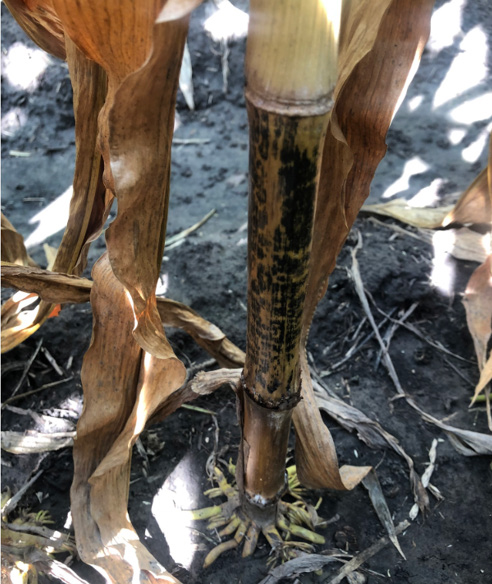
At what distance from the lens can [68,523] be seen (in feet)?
3.07

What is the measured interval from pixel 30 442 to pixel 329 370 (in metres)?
→ 0.60

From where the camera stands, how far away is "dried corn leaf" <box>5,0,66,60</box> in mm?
624

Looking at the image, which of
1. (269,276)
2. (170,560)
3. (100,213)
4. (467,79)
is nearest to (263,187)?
(269,276)

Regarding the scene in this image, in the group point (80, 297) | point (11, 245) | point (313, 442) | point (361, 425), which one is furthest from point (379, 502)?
point (11, 245)

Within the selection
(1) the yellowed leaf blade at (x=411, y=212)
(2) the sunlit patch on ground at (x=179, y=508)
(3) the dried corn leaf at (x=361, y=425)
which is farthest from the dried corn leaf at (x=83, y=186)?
(1) the yellowed leaf blade at (x=411, y=212)

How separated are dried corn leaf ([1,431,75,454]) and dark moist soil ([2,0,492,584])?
3 centimetres

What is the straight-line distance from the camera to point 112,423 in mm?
821

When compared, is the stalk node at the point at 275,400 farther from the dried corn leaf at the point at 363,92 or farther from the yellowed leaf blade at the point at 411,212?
the yellowed leaf blade at the point at 411,212

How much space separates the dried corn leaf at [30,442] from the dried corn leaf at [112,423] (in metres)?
0.18

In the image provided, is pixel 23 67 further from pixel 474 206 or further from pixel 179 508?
pixel 179 508

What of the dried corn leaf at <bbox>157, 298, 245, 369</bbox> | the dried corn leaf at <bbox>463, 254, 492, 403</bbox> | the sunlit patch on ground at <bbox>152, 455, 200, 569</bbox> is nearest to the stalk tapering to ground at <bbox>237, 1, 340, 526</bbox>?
the dried corn leaf at <bbox>157, 298, 245, 369</bbox>

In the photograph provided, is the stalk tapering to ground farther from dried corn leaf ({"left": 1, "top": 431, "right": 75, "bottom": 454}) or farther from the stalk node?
dried corn leaf ({"left": 1, "top": 431, "right": 75, "bottom": 454})

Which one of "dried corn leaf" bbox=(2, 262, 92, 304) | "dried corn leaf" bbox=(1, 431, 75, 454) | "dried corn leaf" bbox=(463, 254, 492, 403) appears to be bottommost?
"dried corn leaf" bbox=(1, 431, 75, 454)

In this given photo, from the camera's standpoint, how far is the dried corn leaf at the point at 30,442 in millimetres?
987
